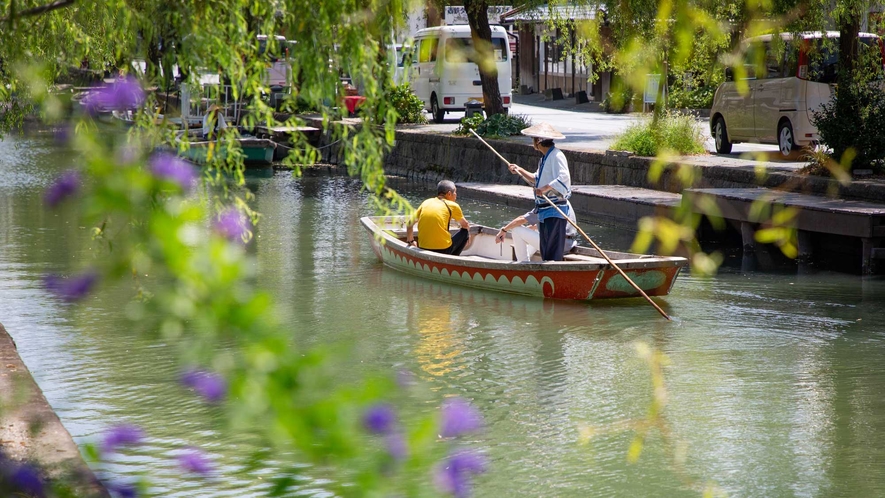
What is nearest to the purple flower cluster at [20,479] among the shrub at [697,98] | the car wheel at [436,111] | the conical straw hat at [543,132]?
the conical straw hat at [543,132]

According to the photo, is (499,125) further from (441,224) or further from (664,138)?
(441,224)

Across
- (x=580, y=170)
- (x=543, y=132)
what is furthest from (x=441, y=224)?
(x=580, y=170)

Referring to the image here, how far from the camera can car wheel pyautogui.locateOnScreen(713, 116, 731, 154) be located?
63.6 ft

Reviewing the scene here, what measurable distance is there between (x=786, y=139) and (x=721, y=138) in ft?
6.05

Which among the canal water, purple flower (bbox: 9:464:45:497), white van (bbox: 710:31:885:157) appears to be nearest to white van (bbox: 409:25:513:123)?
white van (bbox: 710:31:885:157)

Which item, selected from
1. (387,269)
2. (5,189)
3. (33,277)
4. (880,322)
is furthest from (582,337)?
(5,189)

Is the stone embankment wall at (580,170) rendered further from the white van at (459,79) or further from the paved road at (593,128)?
the white van at (459,79)

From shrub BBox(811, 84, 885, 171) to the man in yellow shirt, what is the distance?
4908 millimetres

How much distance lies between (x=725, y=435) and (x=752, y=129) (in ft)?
39.5

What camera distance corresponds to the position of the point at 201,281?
70.7 inches

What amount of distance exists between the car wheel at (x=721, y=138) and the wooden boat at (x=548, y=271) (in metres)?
7.43

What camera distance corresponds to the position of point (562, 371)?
9.13m

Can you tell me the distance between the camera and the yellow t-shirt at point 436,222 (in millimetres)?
12367

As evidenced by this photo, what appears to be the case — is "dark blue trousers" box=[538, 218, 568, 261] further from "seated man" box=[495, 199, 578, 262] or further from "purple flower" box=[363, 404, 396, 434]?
"purple flower" box=[363, 404, 396, 434]
